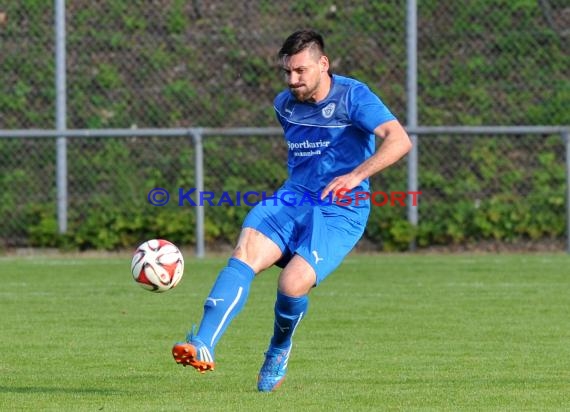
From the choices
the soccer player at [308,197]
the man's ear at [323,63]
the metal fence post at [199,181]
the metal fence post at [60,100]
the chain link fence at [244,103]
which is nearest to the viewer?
the soccer player at [308,197]

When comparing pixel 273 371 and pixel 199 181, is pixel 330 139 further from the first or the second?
pixel 199 181

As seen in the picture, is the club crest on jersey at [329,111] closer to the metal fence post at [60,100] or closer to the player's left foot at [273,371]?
the player's left foot at [273,371]

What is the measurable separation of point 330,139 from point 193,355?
4.59 feet

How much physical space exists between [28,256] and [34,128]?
196cm

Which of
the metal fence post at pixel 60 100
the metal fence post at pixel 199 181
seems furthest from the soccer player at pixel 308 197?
the metal fence post at pixel 60 100

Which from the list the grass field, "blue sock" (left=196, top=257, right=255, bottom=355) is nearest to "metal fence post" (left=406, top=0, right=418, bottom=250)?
the grass field

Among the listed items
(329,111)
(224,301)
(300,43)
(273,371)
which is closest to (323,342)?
(273,371)

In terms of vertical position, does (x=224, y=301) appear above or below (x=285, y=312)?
above

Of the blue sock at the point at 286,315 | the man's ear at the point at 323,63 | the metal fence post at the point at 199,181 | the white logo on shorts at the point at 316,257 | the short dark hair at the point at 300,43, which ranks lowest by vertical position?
the metal fence post at the point at 199,181

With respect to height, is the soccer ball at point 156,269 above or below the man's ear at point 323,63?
below

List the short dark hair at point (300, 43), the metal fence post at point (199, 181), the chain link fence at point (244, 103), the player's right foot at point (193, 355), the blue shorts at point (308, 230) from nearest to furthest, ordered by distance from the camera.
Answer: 1. the player's right foot at point (193, 355)
2. the blue shorts at point (308, 230)
3. the short dark hair at point (300, 43)
4. the metal fence post at point (199, 181)
5. the chain link fence at point (244, 103)

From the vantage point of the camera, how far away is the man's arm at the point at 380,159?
599 centimetres

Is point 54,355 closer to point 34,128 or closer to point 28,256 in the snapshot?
point 28,256

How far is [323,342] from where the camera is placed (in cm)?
799
